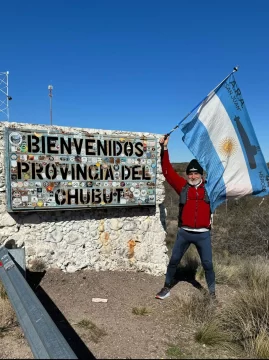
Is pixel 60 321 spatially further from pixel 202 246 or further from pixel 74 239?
pixel 202 246

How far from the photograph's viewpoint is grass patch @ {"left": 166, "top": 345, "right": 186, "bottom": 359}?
11.3 ft

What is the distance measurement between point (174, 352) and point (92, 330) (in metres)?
0.99

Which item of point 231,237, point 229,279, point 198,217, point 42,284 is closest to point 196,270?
point 229,279

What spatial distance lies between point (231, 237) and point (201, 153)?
334 inches

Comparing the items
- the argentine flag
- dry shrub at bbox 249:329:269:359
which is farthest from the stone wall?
dry shrub at bbox 249:329:269:359

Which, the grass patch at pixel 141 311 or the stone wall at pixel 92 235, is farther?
the stone wall at pixel 92 235

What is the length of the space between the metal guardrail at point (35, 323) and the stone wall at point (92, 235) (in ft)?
6.00

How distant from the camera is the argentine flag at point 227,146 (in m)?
5.76

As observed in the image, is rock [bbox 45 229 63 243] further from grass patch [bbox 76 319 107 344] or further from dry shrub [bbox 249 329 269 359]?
dry shrub [bbox 249 329 269 359]

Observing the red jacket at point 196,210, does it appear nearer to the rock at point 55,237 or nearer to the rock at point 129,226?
the rock at point 129,226

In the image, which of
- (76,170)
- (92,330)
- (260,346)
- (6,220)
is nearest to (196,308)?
(260,346)

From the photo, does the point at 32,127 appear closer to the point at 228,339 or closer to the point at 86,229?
the point at 86,229

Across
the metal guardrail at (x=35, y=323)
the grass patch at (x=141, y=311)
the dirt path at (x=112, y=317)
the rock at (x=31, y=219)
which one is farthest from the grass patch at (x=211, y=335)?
the rock at (x=31, y=219)

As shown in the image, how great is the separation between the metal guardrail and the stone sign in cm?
188
